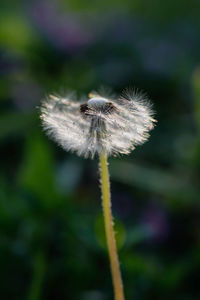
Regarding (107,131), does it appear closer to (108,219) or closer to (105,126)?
(105,126)

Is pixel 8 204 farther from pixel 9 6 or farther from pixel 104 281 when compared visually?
pixel 9 6

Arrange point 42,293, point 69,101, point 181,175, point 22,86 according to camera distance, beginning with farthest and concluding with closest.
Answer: point 22,86, point 181,175, point 42,293, point 69,101

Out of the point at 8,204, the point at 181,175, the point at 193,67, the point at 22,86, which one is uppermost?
the point at 193,67

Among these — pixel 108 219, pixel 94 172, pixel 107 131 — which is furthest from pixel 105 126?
pixel 94 172

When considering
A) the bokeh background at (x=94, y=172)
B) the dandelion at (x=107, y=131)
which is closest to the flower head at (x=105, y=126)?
the dandelion at (x=107, y=131)

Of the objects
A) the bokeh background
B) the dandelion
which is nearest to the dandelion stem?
the dandelion

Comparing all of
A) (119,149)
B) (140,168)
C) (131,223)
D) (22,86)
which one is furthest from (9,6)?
(119,149)

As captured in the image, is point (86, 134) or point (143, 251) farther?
point (143, 251)
